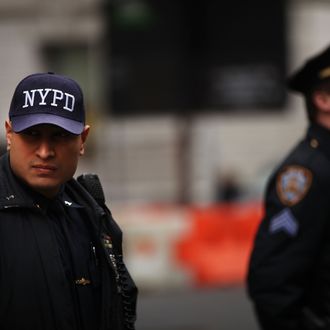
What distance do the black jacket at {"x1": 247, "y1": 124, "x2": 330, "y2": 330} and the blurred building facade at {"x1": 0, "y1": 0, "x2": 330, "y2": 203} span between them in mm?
18324

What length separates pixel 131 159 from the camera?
2434cm

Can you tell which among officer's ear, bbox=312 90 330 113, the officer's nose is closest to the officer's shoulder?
officer's ear, bbox=312 90 330 113

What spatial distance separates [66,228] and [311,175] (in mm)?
1399

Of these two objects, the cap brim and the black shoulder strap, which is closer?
the cap brim

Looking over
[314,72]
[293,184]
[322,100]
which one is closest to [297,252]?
[293,184]

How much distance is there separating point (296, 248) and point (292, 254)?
0.03 m

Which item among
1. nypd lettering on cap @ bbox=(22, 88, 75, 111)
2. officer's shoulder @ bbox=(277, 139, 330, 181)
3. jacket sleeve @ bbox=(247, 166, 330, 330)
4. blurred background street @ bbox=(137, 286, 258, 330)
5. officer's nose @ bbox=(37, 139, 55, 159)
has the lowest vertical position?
blurred background street @ bbox=(137, 286, 258, 330)

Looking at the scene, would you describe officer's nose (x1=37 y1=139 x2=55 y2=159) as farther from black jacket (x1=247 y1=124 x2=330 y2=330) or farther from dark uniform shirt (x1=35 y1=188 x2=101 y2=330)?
black jacket (x1=247 y1=124 x2=330 y2=330)

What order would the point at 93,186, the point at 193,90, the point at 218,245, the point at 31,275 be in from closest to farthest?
the point at 31,275
the point at 93,186
the point at 218,245
the point at 193,90

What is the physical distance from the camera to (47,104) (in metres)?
2.92

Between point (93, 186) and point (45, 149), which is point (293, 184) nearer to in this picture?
point (93, 186)

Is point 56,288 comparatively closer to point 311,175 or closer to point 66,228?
point 66,228

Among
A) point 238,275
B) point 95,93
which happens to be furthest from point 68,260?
point 95,93

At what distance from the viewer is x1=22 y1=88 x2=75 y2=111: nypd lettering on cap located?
2.92m
